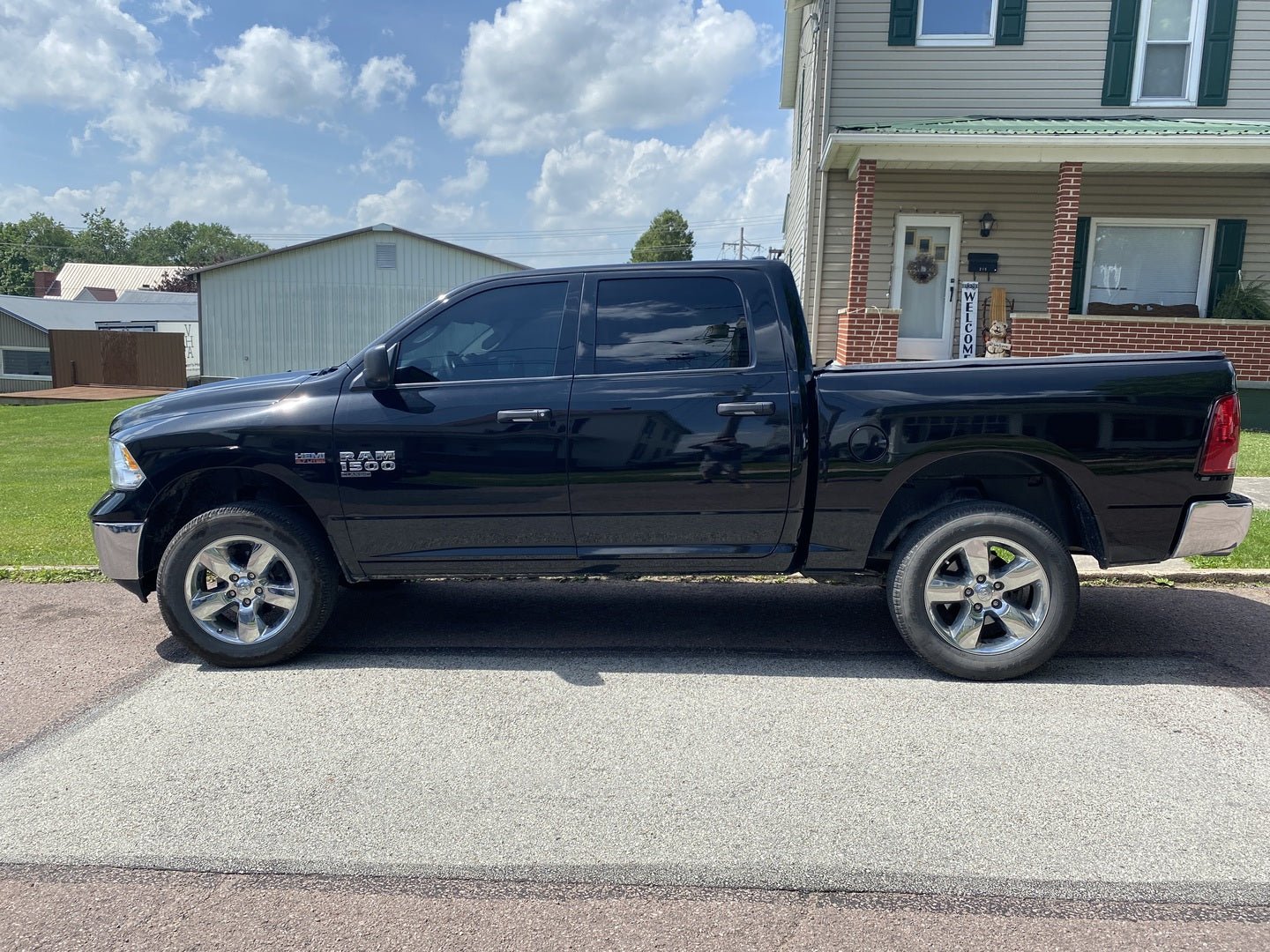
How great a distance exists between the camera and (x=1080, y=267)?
13906mm

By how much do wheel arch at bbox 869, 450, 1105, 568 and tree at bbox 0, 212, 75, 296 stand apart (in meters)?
108

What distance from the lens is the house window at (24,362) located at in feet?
145

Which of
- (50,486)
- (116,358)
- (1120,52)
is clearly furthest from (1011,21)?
(116,358)

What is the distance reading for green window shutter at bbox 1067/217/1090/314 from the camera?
13867 mm

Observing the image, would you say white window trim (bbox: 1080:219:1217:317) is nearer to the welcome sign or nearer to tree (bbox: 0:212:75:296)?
the welcome sign

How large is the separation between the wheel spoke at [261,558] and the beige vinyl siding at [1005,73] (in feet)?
38.4

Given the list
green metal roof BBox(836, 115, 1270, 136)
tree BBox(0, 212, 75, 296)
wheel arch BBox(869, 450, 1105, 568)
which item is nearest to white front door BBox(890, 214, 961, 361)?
green metal roof BBox(836, 115, 1270, 136)

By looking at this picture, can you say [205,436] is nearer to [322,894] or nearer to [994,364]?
[322,894]

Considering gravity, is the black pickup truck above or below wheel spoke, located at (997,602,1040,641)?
above

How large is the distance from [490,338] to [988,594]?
9.09ft

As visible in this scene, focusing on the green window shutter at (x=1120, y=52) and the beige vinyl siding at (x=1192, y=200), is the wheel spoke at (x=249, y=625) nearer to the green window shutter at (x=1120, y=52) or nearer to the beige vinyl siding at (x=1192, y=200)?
the beige vinyl siding at (x=1192, y=200)

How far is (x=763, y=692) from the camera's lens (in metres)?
4.46

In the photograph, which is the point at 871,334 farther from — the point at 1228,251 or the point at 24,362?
the point at 24,362

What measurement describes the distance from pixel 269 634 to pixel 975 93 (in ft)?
42.9
